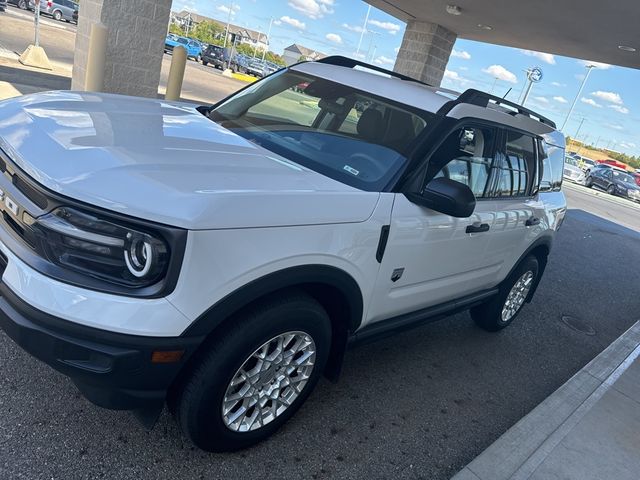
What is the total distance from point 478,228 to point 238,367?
1.99 meters

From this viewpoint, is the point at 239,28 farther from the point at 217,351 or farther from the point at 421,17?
the point at 217,351

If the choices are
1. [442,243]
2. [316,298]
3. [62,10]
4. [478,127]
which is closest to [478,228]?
[442,243]

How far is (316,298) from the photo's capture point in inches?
110

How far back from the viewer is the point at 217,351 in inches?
89.7

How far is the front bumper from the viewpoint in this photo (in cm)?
201

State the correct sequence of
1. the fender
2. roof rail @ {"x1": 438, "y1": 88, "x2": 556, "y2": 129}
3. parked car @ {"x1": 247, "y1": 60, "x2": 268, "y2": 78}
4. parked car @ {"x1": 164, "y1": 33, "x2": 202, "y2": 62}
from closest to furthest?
the fender < roof rail @ {"x1": 438, "y1": 88, "x2": 556, "y2": 129} < parked car @ {"x1": 164, "y1": 33, "x2": 202, "y2": 62} < parked car @ {"x1": 247, "y1": 60, "x2": 268, "y2": 78}

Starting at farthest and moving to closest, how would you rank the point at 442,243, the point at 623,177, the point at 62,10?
the point at 62,10 → the point at 623,177 → the point at 442,243

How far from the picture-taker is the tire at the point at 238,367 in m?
2.30

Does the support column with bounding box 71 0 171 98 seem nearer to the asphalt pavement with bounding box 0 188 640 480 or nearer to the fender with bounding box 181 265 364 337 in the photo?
the asphalt pavement with bounding box 0 188 640 480

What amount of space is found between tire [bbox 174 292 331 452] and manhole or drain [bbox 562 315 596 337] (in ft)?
13.8

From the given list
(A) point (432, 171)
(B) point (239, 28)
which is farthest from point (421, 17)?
(B) point (239, 28)

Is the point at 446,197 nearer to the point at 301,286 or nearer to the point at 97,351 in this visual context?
the point at 301,286

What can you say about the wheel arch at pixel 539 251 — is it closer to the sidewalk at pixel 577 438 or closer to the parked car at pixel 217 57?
the sidewalk at pixel 577 438

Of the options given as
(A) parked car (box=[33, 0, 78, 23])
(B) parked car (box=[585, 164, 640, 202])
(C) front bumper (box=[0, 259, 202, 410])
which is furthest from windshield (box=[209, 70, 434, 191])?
(A) parked car (box=[33, 0, 78, 23])
